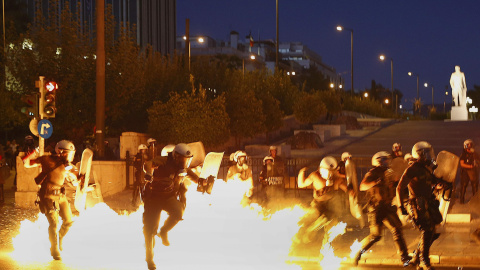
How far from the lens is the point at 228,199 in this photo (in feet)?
41.1

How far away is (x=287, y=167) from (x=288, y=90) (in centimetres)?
1731

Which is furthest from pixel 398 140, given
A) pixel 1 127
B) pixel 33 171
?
pixel 33 171

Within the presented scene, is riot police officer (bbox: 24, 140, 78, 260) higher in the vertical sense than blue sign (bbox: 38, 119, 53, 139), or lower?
lower

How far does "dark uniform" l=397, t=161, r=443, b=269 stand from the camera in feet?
29.4

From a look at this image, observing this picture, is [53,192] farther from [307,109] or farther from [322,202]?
[307,109]

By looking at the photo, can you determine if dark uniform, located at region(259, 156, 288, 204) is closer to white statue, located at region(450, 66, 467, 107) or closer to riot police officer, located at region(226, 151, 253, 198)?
riot police officer, located at region(226, 151, 253, 198)

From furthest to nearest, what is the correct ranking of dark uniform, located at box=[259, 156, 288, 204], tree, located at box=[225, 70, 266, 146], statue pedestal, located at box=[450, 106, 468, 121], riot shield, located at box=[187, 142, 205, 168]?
1. statue pedestal, located at box=[450, 106, 468, 121]
2. tree, located at box=[225, 70, 266, 146]
3. dark uniform, located at box=[259, 156, 288, 204]
4. riot shield, located at box=[187, 142, 205, 168]

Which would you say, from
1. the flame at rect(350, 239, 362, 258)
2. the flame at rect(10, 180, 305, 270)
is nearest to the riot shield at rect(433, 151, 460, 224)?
the flame at rect(350, 239, 362, 258)

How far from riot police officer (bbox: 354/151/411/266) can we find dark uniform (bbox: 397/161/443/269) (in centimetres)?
32

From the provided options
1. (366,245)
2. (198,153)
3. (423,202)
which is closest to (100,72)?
(198,153)

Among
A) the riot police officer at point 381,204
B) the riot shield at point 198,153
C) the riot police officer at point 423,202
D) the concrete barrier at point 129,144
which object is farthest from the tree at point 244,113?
the riot police officer at point 423,202

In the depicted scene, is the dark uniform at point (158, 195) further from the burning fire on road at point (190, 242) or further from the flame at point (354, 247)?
the flame at point (354, 247)

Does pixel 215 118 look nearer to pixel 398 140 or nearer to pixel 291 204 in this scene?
pixel 291 204

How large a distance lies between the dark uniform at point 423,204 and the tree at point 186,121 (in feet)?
46.6
